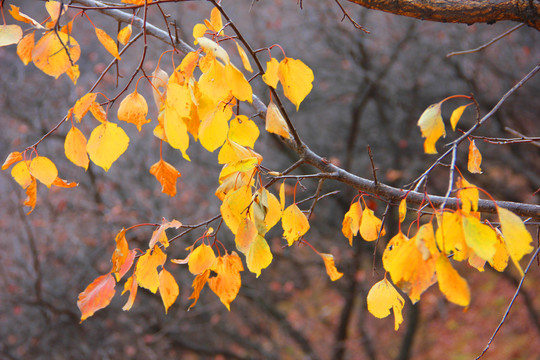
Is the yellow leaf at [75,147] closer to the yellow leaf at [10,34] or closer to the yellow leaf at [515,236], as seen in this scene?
the yellow leaf at [10,34]

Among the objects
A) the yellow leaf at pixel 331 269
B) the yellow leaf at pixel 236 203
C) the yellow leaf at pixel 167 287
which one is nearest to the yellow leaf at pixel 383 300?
the yellow leaf at pixel 331 269

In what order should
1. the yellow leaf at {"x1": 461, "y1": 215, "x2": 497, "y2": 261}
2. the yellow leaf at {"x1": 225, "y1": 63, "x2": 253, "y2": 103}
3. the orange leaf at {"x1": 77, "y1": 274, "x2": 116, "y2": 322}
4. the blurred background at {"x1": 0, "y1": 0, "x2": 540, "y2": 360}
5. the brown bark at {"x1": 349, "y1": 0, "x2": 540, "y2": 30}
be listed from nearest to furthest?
the yellow leaf at {"x1": 461, "y1": 215, "x2": 497, "y2": 261}
the yellow leaf at {"x1": 225, "y1": 63, "x2": 253, "y2": 103}
the orange leaf at {"x1": 77, "y1": 274, "x2": 116, "y2": 322}
the brown bark at {"x1": 349, "y1": 0, "x2": 540, "y2": 30}
the blurred background at {"x1": 0, "y1": 0, "x2": 540, "y2": 360}

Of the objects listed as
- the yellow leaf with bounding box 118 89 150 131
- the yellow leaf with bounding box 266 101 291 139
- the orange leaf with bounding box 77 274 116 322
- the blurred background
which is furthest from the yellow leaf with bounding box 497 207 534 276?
the blurred background

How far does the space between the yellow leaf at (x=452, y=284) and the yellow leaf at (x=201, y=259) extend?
0.57 m

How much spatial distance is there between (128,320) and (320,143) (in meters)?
3.03

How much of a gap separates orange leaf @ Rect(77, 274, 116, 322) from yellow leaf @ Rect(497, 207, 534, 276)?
2.88 ft

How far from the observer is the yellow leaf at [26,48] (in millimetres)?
1015

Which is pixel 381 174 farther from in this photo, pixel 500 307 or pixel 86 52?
pixel 86 52

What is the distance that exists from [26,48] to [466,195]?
3.28 ft

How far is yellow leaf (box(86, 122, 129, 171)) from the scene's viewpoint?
1.02 m

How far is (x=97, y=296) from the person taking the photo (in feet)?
3.76

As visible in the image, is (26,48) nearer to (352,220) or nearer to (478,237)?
(352,220)

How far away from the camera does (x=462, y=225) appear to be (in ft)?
A: 2.50

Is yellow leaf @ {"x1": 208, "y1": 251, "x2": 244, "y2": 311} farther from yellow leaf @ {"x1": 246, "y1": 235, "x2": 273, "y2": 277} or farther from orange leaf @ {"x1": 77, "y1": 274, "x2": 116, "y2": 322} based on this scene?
orange leaf @ {"x1": 77, "y1": 274, "x2": 116, "y2": 322}
